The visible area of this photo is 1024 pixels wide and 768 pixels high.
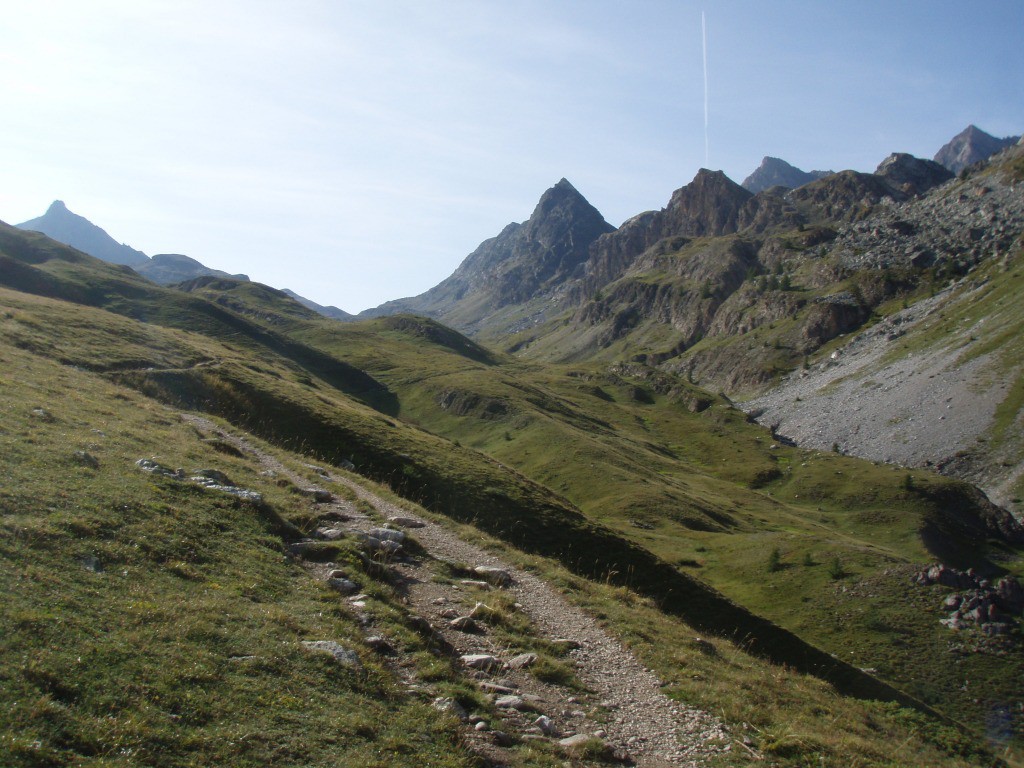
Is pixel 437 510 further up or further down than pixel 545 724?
further down

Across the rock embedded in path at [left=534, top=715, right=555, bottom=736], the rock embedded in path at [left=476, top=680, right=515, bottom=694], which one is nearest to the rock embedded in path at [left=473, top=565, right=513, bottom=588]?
the rock embedded in path at [left=476, top=680, right=515, bottom=694]

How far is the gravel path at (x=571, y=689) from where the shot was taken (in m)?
14.2

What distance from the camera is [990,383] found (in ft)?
449

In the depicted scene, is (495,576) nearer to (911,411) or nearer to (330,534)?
(330,534)

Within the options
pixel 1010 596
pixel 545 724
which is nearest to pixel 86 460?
pixel 545 724

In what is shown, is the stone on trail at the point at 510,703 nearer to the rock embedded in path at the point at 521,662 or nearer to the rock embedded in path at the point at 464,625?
the rock embedded in path at the point at 521,662

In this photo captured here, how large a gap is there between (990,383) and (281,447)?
153513mm

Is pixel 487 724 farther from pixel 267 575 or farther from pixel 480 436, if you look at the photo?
pixel 480 436

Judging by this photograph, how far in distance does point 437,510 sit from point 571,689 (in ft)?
70.7

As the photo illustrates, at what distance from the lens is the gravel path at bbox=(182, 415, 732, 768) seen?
561 inches

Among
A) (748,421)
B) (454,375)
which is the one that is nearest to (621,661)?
(454,375)

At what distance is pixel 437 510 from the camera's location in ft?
123

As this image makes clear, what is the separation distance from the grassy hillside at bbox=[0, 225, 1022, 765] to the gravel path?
3.49ft

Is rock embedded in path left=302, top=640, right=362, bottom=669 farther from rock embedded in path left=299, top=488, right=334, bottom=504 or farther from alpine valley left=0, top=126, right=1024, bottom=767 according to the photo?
rock embedded in path left=299, top=488, right=334, bottom=504
